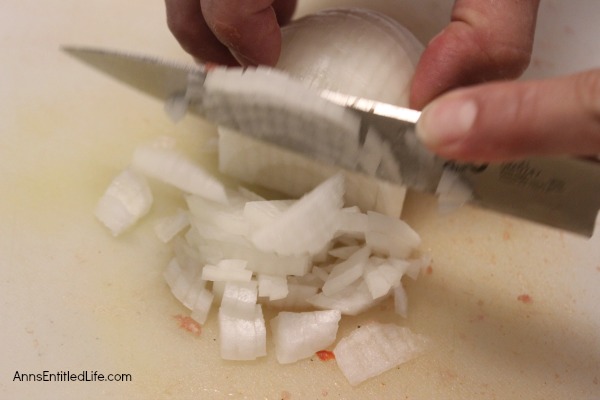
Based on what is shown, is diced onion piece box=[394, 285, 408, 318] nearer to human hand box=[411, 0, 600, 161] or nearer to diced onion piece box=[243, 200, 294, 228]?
diced onion piece box=[243, 200, 294, 228]

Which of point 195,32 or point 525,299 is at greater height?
point 195,32

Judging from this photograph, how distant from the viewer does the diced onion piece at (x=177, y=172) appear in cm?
131

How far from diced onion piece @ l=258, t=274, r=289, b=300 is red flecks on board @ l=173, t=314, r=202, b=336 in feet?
0.48

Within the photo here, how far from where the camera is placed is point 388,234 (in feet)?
4.25

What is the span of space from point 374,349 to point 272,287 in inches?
9.6

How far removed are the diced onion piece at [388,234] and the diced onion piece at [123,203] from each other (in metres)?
0.51

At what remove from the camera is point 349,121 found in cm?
109

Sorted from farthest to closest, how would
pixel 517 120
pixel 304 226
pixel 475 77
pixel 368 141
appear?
pixel 475 77 < pixel 304 226 < pixel 368 141 < pixel 517 120

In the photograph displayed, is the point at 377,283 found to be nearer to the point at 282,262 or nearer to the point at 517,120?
the point at 282,262

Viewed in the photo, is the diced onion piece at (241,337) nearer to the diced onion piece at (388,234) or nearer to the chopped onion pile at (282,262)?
the chopped onion pile at (282,262)

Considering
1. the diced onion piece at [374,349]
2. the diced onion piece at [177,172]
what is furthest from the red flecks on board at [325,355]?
the diced onion piece at [177,172]

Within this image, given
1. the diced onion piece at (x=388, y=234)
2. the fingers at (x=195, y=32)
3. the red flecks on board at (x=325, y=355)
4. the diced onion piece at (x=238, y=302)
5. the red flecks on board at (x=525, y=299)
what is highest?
the fingers at (x=195, y=32)

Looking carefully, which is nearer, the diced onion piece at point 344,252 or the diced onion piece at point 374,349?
the diced onion piece at point 374,349

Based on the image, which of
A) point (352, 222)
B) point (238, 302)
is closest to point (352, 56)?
point (352, 222)
